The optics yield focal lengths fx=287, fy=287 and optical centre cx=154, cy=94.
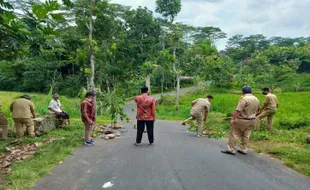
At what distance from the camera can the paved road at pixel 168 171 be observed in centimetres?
513

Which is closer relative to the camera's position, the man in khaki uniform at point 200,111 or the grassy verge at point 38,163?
the grassy verge at point 38,163

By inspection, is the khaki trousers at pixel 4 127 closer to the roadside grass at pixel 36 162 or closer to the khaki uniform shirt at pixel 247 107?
the roadside grass at pixel 36 162

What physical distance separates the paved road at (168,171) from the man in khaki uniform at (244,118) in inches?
15.4

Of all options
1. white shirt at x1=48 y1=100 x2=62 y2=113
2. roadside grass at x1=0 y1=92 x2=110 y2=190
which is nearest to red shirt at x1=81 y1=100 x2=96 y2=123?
roadside grass at x1=0 y1=92 x2=110 y2=190

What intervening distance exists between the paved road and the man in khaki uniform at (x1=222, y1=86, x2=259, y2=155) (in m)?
0.39

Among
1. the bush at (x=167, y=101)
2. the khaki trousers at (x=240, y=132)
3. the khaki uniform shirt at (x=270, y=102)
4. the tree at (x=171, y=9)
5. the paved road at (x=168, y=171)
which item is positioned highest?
the tree at (x=171, y=9)

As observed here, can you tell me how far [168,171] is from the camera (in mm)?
5863

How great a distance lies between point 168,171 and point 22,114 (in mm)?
6167

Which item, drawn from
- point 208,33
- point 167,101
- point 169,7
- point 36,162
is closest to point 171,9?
point 169,7

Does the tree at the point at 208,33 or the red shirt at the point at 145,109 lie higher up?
the tree at the point at 208,33

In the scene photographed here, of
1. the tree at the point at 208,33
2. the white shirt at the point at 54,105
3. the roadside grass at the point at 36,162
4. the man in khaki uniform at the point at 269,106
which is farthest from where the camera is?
the tree at the point at 208,33

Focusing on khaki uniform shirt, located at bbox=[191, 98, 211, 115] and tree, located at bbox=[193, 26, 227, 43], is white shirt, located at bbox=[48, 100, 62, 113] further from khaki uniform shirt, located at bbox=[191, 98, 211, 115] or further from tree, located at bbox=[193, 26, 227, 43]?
tree, located at bbox=[193, 26, 227, 43]

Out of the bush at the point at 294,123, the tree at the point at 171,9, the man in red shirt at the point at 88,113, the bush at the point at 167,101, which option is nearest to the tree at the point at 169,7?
the tree at the point at 171,9

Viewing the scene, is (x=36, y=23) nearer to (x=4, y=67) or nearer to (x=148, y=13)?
(x=148, y=13)
